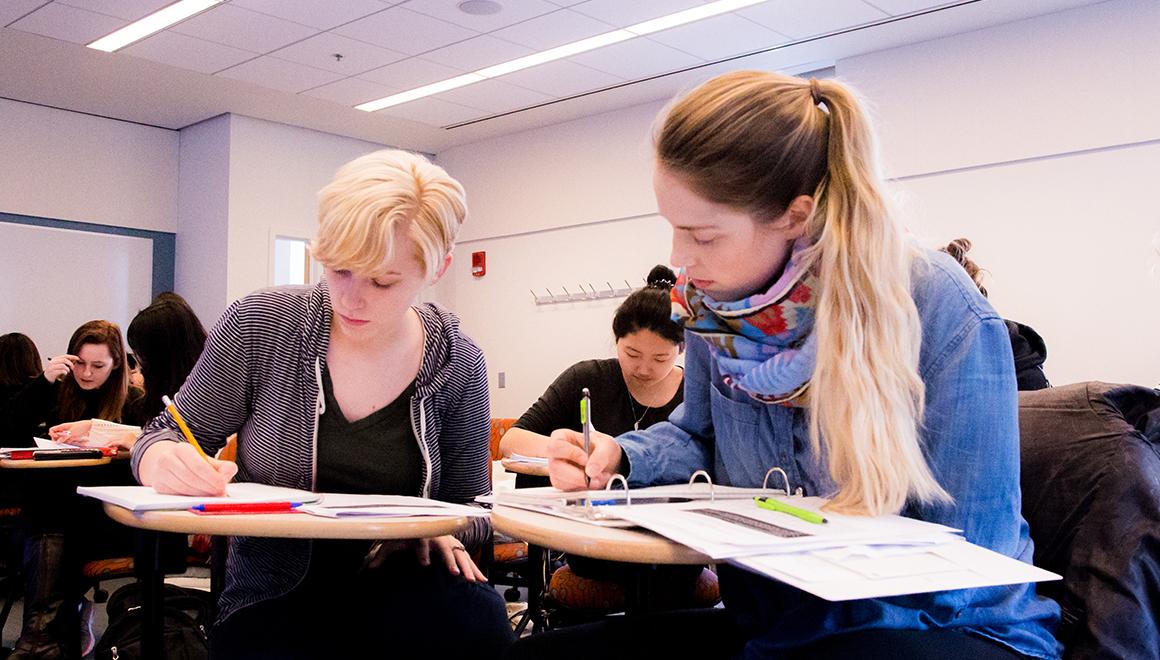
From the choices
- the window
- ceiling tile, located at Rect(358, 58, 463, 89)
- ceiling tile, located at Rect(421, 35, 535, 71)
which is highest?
ceiling tile, located at Rect(421, 35, 535, 71)

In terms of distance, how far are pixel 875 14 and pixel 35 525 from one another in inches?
179

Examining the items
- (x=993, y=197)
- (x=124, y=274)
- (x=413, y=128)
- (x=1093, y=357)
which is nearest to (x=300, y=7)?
(x=413, y=128)

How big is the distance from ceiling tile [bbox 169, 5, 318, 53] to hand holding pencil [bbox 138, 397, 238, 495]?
419 cm

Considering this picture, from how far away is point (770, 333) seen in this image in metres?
1.24

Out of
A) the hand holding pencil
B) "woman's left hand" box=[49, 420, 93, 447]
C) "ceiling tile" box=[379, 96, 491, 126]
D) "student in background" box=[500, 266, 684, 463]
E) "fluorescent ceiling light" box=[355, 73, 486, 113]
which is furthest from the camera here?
"ceiling tile" box=[379, 96, 491, 126]

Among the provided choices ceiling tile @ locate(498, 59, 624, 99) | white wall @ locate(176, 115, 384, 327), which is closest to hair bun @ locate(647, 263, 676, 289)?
ceiling tile @ locate(498, 59, 624, 99)

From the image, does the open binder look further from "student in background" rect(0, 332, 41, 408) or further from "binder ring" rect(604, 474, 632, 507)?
"student in background" rect(0, 332, 41, 408)

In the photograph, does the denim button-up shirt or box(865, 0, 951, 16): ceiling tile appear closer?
the denim button-up shirt

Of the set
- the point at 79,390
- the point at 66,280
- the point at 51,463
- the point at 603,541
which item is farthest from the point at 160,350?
the point at 66,280

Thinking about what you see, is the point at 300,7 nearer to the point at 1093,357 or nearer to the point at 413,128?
the point at 413,128

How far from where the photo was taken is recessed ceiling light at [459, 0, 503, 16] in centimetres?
501

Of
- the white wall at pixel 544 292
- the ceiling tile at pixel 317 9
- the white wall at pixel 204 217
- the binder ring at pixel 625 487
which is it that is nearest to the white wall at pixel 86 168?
the white wall at pixel 204 217

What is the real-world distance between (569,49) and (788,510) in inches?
200

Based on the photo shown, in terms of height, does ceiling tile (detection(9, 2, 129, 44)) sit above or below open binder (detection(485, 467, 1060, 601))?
above
